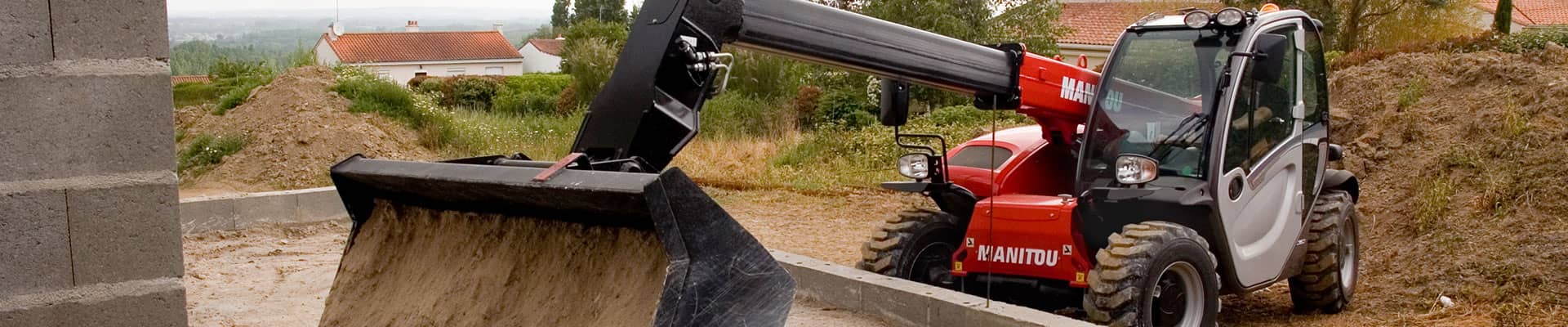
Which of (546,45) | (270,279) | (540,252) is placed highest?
(540,252)

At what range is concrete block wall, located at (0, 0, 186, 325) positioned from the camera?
3359mm

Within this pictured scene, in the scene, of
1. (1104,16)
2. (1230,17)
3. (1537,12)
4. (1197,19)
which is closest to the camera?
(1230,17)

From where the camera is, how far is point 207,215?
10.7 metres

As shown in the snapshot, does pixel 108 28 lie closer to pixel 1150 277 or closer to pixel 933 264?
pixel 1150 277

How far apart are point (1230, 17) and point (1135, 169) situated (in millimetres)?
901

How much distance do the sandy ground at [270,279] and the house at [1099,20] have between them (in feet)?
81.0

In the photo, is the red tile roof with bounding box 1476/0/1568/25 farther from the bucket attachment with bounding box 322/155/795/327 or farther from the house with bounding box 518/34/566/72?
the house with bounding box 518/34/566/72

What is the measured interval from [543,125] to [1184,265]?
13417 millimetres

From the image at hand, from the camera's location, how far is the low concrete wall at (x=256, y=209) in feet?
35.0

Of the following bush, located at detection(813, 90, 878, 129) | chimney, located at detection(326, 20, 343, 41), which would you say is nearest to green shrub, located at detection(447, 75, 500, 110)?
bush, located at detection(813, 90, 878, 129)

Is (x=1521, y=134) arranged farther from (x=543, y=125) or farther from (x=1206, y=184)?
(x=543, y=125)

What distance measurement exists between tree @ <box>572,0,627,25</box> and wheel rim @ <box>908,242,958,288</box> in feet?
201

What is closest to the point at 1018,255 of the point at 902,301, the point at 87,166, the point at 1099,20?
the point at 902,301

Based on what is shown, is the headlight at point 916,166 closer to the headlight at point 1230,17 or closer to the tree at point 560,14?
the headlight at point 1230,17
